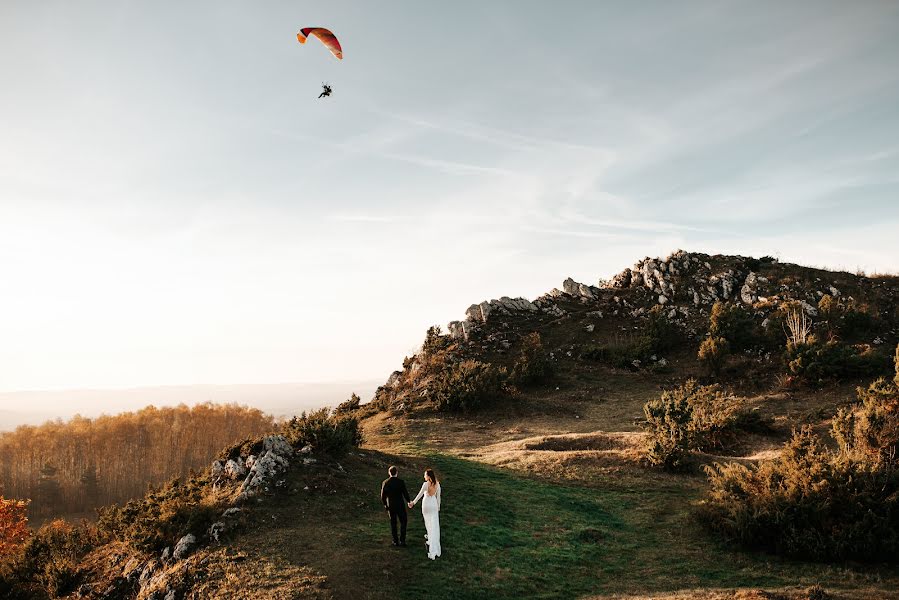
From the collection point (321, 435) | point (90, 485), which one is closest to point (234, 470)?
point (321, 435)

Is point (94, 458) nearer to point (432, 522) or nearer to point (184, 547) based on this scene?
point (184, 547)

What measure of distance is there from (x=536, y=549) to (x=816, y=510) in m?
6.52

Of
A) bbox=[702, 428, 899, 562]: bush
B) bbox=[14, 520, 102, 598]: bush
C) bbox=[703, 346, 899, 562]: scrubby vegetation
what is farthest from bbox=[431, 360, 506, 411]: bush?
bbox=[14, 520, 102, 598]: bush

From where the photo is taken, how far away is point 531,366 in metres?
38.4

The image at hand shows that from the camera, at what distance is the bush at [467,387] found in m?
33.3

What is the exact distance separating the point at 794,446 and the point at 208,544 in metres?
15.1

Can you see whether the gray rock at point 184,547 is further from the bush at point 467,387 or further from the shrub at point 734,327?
the shrub at point 734,327

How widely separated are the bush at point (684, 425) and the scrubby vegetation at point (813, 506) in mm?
5230

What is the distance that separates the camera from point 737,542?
12.3 m

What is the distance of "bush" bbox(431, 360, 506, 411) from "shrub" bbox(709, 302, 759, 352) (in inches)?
747

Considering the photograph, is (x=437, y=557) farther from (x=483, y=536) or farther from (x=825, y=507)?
(x=825, y=507)

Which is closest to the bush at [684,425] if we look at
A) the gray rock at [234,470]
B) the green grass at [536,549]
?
the green grass at [536,549]

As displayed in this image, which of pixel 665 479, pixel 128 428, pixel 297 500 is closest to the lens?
pixel 297 500

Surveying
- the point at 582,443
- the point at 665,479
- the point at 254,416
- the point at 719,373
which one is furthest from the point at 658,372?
the point at 254,416
